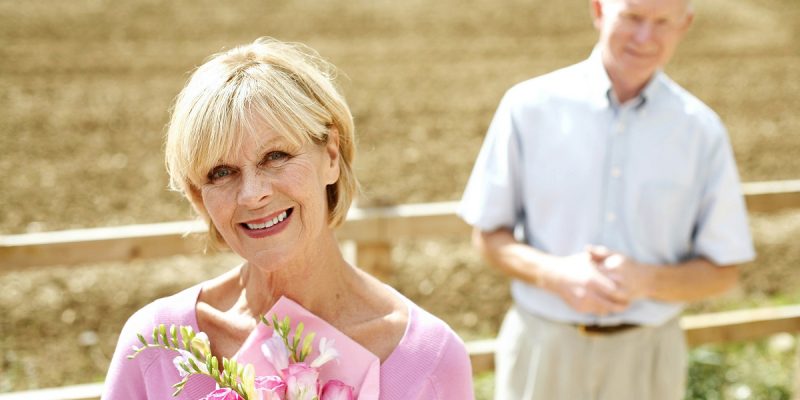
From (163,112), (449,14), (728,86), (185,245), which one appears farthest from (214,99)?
(449,14)

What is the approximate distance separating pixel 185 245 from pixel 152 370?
220cm

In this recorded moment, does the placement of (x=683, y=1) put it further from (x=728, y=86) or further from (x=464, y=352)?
(x=728, y=86)

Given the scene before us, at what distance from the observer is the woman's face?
1.65 meters

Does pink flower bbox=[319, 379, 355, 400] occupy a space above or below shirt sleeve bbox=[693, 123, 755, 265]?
above

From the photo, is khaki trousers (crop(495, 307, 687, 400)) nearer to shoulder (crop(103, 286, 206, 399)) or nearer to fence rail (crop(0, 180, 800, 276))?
fence rail (crop(0, 180, 800, 276))

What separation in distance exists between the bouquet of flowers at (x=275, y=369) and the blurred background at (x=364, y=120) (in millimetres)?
1152

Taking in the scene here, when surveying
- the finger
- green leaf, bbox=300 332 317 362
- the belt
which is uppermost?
green leaf, bbox=300 332 317 362

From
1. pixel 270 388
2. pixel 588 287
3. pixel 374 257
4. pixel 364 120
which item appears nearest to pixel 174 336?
pixel 270 388

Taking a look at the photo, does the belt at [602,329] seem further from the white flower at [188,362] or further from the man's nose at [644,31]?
the white flower at [188,362]

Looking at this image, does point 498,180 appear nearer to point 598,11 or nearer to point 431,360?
point 598,11

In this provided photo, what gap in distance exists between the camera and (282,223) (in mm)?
1697

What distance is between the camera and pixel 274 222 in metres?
1.69

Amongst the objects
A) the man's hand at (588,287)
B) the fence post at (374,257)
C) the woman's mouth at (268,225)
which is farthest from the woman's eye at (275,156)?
the fence post at (374,257)

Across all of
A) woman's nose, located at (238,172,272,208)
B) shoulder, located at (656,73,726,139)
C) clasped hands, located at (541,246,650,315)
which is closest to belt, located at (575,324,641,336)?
clasped hands, located at (541,246,650,315)
